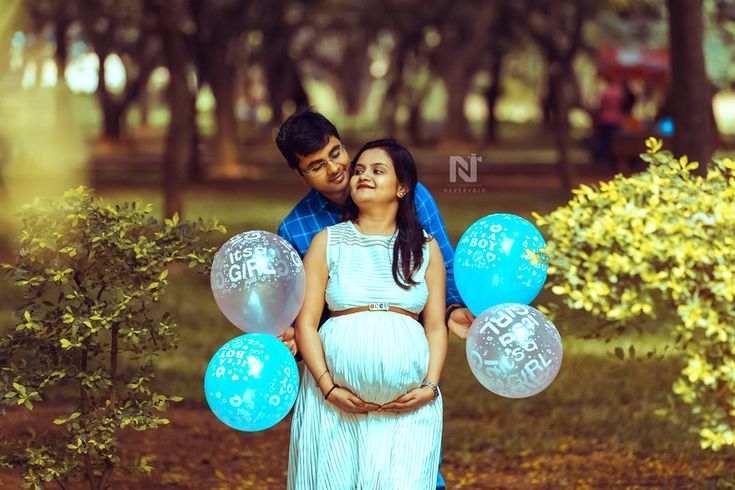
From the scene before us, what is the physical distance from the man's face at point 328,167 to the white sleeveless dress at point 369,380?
0.15m

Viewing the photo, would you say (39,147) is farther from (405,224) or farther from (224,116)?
(405,224)

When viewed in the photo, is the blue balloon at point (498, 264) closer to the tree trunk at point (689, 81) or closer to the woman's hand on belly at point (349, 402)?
the woman's hand on belly at point (349, 402)

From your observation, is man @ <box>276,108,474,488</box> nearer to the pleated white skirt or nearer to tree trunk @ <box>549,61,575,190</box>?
the pleated white skirt


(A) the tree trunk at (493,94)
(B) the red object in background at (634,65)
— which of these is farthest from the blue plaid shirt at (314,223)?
(A) the tree trunk at (493,94)

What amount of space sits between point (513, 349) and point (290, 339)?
2.24 feet

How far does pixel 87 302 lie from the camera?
4.75 meters

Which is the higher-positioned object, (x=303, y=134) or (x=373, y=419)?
(x=303, y=134)

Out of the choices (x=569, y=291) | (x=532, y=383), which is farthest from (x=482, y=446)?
(x=532, y=383)

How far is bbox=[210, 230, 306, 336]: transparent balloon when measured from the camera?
13.2 feet

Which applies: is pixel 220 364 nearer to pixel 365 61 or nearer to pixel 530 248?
pixel 530 248

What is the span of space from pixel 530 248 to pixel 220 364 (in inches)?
42.3

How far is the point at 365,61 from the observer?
47688 millimetres

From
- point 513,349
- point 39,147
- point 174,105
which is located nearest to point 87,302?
point 513,349

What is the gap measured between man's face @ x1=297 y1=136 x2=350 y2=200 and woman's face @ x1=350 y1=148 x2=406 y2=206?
108mm
